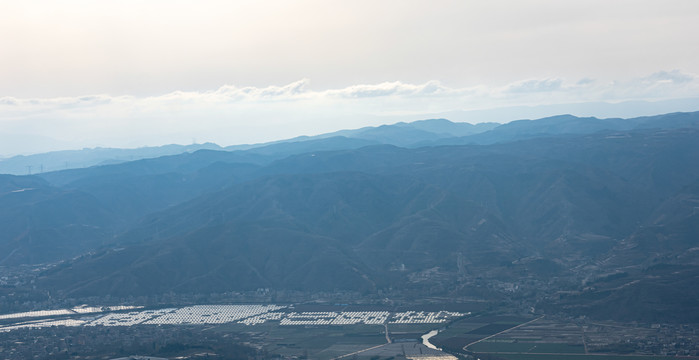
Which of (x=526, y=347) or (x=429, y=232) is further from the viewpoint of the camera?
(x=429, y=232)

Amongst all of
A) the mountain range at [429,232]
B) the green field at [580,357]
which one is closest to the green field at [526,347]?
the green field at [580,357]

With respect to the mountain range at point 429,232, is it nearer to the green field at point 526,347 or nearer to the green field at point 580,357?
the green field at point 526,347

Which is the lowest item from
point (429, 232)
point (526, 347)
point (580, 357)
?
point (526, 347)

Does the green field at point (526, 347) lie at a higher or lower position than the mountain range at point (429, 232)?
lower

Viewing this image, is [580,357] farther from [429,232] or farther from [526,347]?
[429,232]

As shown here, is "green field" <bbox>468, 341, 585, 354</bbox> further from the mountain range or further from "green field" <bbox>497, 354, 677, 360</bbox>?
the mountain range

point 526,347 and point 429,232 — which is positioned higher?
point 429,232

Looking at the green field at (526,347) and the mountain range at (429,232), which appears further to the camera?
the mountain range at (429,232)

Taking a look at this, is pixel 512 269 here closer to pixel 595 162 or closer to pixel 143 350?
pixel 143 350

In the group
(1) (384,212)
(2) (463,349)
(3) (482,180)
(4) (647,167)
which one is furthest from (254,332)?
(4) (647,167)

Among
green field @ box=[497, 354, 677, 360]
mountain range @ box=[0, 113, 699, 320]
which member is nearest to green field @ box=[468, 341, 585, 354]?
green field @ box=[497, 354, 677, 360]

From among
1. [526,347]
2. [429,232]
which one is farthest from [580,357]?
[429,232]
